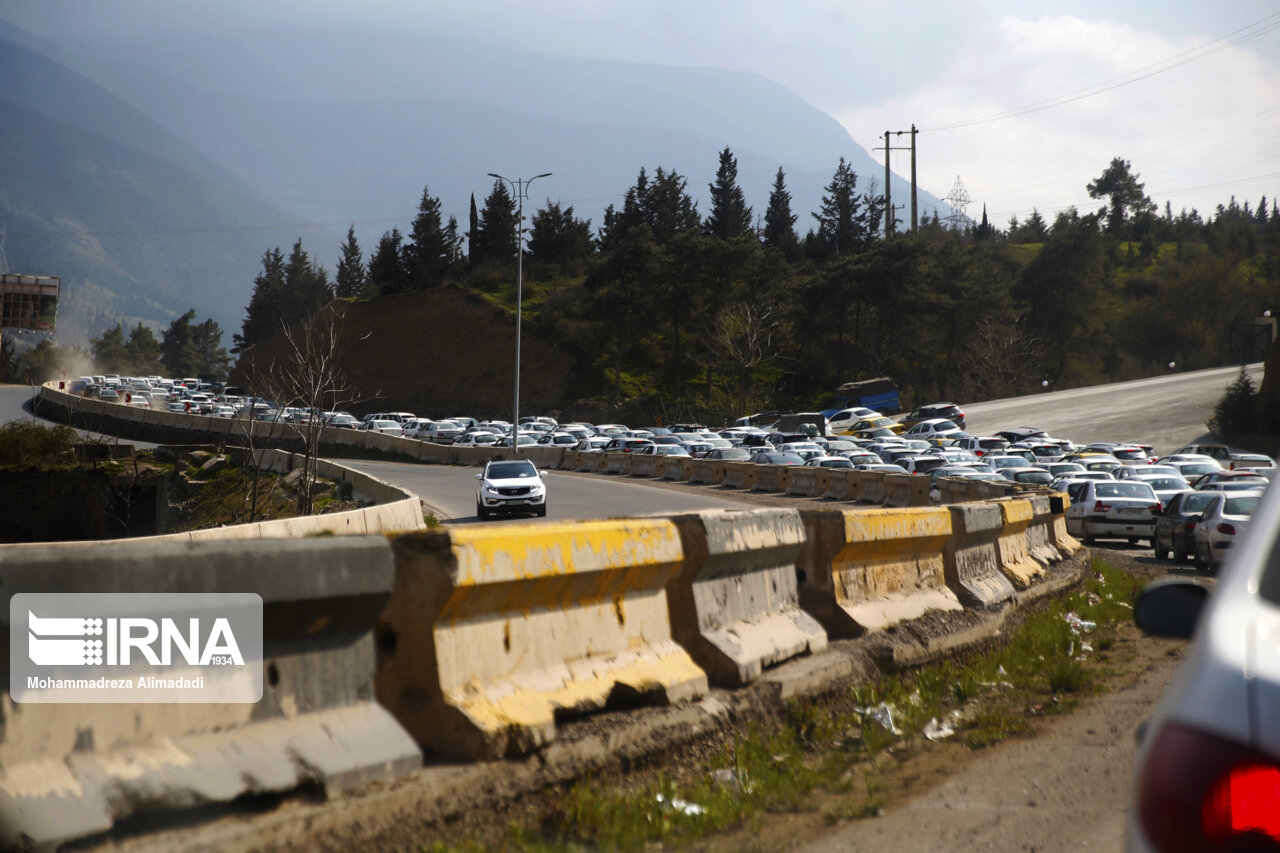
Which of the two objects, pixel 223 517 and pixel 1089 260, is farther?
pixel 1089 260

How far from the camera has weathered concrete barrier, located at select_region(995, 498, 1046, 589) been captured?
12443 millimetres

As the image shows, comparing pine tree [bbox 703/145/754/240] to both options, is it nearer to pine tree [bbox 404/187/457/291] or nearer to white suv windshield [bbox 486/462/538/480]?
pine tree [bbox 404/187/457/291]

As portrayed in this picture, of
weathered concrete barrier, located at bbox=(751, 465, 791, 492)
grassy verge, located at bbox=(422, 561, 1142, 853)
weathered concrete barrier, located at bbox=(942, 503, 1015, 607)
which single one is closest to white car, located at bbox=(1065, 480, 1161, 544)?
weathered concrete barrier, located at bbox=(942, 503, 1015, 607)

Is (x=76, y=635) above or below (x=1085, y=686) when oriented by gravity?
Answer: above

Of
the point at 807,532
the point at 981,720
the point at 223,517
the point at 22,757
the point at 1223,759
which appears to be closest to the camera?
the point at 1223,759

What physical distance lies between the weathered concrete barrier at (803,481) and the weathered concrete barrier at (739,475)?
7.93 feet

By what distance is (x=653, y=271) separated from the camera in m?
95.2

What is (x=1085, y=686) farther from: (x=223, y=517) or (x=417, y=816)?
(x=223, y=517)

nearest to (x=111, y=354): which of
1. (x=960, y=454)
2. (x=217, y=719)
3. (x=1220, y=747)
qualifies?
(x=960, y=454)

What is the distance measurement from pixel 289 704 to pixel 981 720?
4.69 metres

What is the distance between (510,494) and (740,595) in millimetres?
24186

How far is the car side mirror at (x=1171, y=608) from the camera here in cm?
319


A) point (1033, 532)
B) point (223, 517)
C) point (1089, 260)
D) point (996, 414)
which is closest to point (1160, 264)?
point (1089, 260)

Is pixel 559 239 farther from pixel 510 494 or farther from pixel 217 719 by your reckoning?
pixel 217 719
